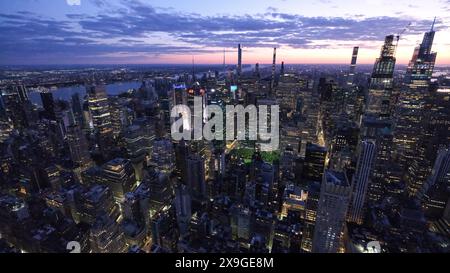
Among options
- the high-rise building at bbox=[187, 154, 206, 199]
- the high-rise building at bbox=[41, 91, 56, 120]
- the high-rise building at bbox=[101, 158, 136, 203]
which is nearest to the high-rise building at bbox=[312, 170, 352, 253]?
the high-rise building at bbox=[187, 154, 206, 199]

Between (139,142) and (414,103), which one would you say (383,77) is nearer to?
(414,103)

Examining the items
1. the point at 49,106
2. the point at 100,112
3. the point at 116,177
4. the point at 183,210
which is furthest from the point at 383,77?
the point at 49,106

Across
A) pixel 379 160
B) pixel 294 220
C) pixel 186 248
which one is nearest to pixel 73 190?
pixel 186 248

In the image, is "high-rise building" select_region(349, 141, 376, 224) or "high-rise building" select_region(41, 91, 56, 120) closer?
"high-rise building" select_region(349, 141, 376, 224)

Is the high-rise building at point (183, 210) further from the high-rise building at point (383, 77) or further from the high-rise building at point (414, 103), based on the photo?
the high-rise building at point (383, 77)

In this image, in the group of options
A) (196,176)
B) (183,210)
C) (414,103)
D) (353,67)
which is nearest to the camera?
(183,210)

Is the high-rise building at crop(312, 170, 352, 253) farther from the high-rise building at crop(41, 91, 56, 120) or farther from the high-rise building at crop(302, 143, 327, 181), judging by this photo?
the high-rise building at crop(41, 91, 56, 120)

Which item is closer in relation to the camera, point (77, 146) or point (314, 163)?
point (314, 163)
